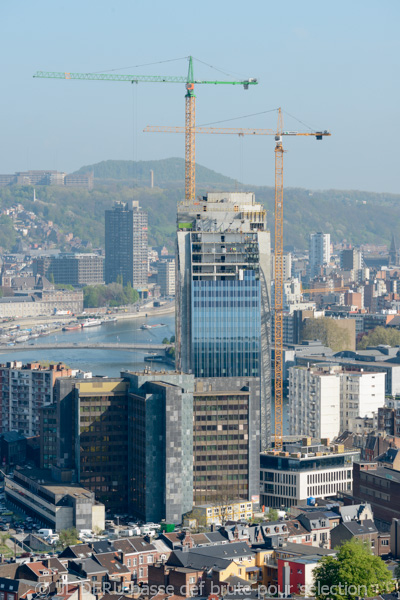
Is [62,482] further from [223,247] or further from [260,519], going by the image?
[223,247]

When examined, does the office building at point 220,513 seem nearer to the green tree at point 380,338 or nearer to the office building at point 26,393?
the office building at point 26,393

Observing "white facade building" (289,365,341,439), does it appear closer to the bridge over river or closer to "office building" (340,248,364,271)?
the bridge over river

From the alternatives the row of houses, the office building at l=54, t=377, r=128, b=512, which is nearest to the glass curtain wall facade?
the office building at l=54, t=377, r=128, b=512

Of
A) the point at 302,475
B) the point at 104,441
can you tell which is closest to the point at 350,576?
the point at 302,475

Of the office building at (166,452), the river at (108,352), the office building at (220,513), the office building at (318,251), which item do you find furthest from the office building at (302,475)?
the office building at (318,251)

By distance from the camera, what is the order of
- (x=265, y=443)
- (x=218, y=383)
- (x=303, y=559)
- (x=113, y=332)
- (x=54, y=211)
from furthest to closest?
(x=54, y=211) → (x=113, y=332) → (x=265, y=443) → (x=218, y=383) → (x=303, y=559)

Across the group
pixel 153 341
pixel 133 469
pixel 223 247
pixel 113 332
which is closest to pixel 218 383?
pixel 133 469

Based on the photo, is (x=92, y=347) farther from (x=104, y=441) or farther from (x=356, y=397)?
(x=104, y=441)
